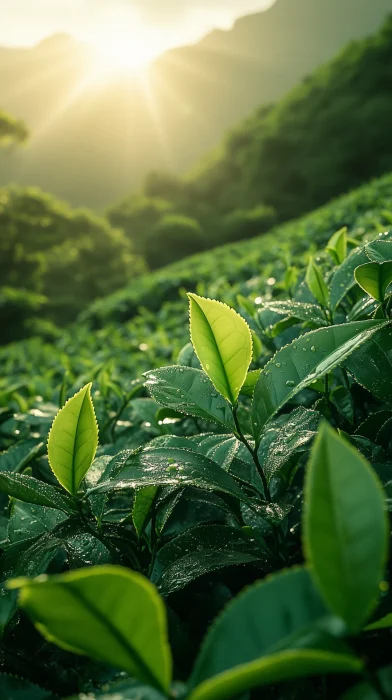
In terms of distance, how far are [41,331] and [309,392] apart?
11.3 m

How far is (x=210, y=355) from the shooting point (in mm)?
610

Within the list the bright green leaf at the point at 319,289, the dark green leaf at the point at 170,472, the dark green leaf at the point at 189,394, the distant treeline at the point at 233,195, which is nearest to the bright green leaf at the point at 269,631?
the dark green leaf at the point at 170,472

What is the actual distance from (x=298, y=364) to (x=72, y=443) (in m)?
0.28

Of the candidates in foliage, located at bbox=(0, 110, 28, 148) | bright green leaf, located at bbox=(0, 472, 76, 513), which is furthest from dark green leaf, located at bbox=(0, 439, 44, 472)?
foliage, located at bbox=(0, 110, 28, 148)

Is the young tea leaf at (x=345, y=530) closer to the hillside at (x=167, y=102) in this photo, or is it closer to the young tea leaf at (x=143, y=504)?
the young tea leaf at (x=143, y=504)

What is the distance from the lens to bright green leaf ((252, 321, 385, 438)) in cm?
59

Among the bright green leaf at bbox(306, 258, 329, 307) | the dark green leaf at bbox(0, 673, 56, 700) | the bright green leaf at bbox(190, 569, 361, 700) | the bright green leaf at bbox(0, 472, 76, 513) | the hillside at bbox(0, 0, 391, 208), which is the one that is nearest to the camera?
the bright green leaf at bbox(190, 569, 361, 700)

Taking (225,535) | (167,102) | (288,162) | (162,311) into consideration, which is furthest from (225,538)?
(167,102)

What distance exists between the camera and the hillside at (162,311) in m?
2.42

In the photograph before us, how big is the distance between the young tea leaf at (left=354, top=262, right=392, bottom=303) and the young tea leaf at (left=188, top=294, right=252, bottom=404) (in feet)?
0.61

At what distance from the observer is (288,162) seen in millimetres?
22453

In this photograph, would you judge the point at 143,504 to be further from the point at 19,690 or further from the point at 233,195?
the point at 233,195

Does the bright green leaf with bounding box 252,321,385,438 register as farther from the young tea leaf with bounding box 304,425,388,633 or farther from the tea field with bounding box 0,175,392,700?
the young tea leaf with bounding box 304,425,388,633

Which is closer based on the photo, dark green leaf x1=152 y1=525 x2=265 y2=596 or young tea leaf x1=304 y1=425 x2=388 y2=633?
young tea leaf x1=304 y1=425 x2=388 y2=633
